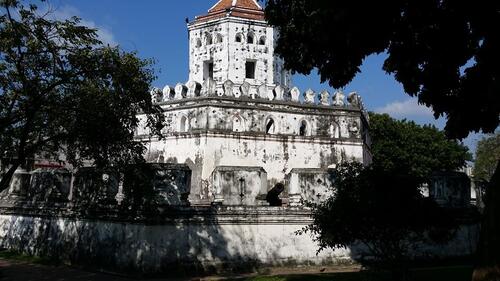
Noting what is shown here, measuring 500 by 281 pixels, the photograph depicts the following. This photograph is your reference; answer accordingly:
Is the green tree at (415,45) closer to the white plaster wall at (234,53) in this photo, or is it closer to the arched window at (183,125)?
the arched window at (183,125)

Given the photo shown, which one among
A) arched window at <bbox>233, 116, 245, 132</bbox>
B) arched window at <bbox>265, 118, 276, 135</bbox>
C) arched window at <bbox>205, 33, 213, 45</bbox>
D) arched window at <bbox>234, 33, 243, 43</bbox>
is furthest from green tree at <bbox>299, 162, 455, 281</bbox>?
arched window at <bbox>205, 33, 213, 45</bbox>

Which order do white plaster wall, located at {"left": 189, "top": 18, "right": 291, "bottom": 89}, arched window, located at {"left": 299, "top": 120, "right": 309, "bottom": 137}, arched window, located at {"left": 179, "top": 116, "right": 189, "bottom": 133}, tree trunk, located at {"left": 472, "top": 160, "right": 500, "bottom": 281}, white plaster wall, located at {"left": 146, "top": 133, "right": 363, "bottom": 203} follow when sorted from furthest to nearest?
1. white plaster wall, located at {"left": 189, "top": 18, "right": 291, "bottom": 89}
2. arched window, located at {"left": 299, "top": 120, "right": 309, "bottom": 137}
3. arched window, located at {"left": 179, "top": 116, "right": 189, "bottom": 133}
4. white plaster wall, located at {"left": 146, "top": 133, "right": 363, "bottom": 203}
5. tree trunk, located at {"left": 472, "top": 160, "right": 500, "bottom": 281}

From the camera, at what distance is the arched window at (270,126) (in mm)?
23302

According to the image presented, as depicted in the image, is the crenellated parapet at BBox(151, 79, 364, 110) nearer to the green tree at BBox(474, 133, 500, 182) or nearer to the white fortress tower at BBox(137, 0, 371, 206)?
the white fortress tower at BBox(137, 0, 371, 206)

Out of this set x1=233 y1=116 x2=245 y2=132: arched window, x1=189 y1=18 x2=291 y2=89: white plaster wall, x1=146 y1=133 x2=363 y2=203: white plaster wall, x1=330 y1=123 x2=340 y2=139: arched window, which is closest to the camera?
x1=146 y1=133 x2=363 y2=203: white plaster wall

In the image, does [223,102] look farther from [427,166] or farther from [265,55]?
[427,166]

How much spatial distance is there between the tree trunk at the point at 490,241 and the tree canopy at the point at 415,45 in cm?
185

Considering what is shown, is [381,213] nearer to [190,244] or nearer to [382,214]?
[382,214]

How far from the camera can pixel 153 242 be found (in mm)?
10961

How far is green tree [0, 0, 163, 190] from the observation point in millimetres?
8984

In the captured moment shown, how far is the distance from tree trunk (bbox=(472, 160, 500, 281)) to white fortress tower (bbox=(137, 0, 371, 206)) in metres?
14.9

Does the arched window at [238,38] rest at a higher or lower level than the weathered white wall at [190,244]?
higher

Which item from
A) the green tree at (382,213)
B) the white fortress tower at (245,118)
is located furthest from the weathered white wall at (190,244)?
the white fortress tower at (245,118)

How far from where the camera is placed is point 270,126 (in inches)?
927
